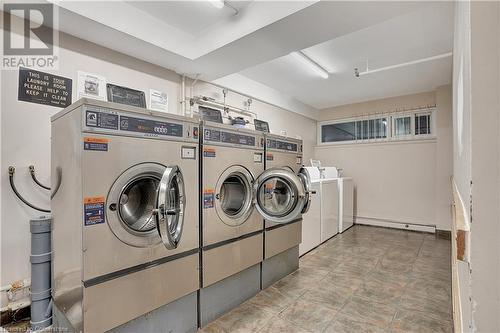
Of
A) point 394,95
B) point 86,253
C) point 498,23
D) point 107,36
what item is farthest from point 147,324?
point 394,95

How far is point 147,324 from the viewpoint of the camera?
1662mm

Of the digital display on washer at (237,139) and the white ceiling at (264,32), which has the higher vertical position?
the white ceiling at (264,32)

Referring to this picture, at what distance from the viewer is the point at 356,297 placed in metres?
2.45

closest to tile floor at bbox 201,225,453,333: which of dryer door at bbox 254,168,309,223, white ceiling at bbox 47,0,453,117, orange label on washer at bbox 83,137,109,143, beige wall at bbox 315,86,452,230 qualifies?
dryer door at bbox 254,168,309,223

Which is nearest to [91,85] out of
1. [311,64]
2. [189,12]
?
[189,12]

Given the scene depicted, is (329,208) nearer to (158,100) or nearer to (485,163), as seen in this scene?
(158,100)

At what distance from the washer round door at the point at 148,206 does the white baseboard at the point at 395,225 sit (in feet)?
16.9

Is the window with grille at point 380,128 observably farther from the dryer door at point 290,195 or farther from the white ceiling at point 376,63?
the dryer door at point 290,195

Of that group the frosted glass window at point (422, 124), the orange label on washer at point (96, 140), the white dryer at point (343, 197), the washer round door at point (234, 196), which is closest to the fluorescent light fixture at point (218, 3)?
the washer round door at point (234, 196)

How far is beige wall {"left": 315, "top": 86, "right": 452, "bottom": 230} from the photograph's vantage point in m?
4.62

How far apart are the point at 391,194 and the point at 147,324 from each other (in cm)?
534

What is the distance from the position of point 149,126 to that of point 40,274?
1594 mm

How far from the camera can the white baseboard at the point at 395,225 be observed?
4914 mm

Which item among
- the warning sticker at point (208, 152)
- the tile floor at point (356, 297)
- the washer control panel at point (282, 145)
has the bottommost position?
the tile floor at point (356, 297)
